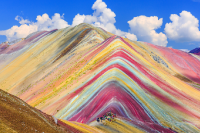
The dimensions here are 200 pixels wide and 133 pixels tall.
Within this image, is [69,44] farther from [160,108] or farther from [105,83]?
[160,108]

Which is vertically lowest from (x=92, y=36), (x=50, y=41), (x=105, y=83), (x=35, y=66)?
(x=105, y=83)

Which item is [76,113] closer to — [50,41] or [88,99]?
[88,99]

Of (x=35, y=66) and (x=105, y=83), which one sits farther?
(x=35, y=66)

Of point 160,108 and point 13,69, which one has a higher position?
point 13,69

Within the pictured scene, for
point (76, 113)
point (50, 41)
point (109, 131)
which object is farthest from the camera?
point (50, 41)

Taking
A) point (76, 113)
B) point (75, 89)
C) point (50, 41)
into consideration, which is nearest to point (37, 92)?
point (75, 89)

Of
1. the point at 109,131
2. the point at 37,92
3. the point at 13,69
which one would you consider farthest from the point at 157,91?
the point at 13,69

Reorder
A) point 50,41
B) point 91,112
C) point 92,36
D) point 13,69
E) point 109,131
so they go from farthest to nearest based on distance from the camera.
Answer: point 50,41
point 13,69
point 92,36
point 91,112
point 109,131

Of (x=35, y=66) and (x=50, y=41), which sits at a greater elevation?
(x=50, y=41)

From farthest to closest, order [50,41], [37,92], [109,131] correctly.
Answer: [50,41], [37,92], [109,131]
